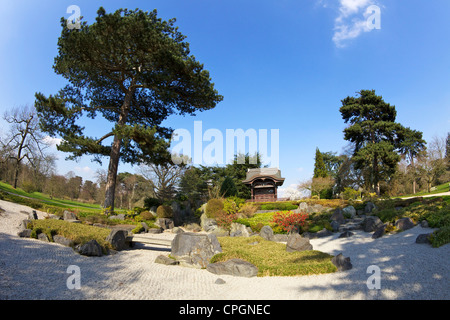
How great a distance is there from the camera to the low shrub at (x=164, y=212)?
16.8 metres

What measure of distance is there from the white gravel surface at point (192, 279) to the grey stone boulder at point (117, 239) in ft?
3.76

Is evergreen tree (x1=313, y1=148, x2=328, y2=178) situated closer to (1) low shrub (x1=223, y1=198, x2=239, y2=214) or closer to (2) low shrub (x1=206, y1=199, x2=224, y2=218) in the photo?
(1) low shrub (x1=223, y1=198, x2=239, y2=214)

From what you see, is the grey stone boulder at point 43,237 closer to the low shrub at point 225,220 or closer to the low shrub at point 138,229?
the low shrub at point 138,229

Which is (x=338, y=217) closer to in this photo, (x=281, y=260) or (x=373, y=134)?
(x=281, y=260)

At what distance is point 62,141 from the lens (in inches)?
613

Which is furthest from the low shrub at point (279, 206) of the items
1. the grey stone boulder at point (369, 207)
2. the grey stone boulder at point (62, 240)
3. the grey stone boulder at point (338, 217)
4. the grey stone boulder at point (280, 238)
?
the grey stone boulder at point (62, 240)

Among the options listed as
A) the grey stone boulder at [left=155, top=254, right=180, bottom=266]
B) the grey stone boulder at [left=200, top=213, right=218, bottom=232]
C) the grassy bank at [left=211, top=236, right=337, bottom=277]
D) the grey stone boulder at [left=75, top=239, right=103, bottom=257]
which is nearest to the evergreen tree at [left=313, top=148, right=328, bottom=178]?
the grey stone boulder at [left=200, top=213, right=218, bottom=232]

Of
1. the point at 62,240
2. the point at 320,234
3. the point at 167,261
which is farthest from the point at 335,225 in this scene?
the point at 62,240

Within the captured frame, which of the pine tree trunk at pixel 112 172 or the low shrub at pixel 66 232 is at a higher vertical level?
the pine tree trunk at pixel 112 172

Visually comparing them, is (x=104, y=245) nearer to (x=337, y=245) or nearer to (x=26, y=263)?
(x=26, y=263)

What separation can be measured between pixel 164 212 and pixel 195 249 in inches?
402

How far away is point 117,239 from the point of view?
27.1ft

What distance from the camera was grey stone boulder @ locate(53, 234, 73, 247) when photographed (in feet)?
24.7

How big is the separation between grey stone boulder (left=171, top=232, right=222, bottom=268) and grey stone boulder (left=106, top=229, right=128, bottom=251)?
2.14 meters
